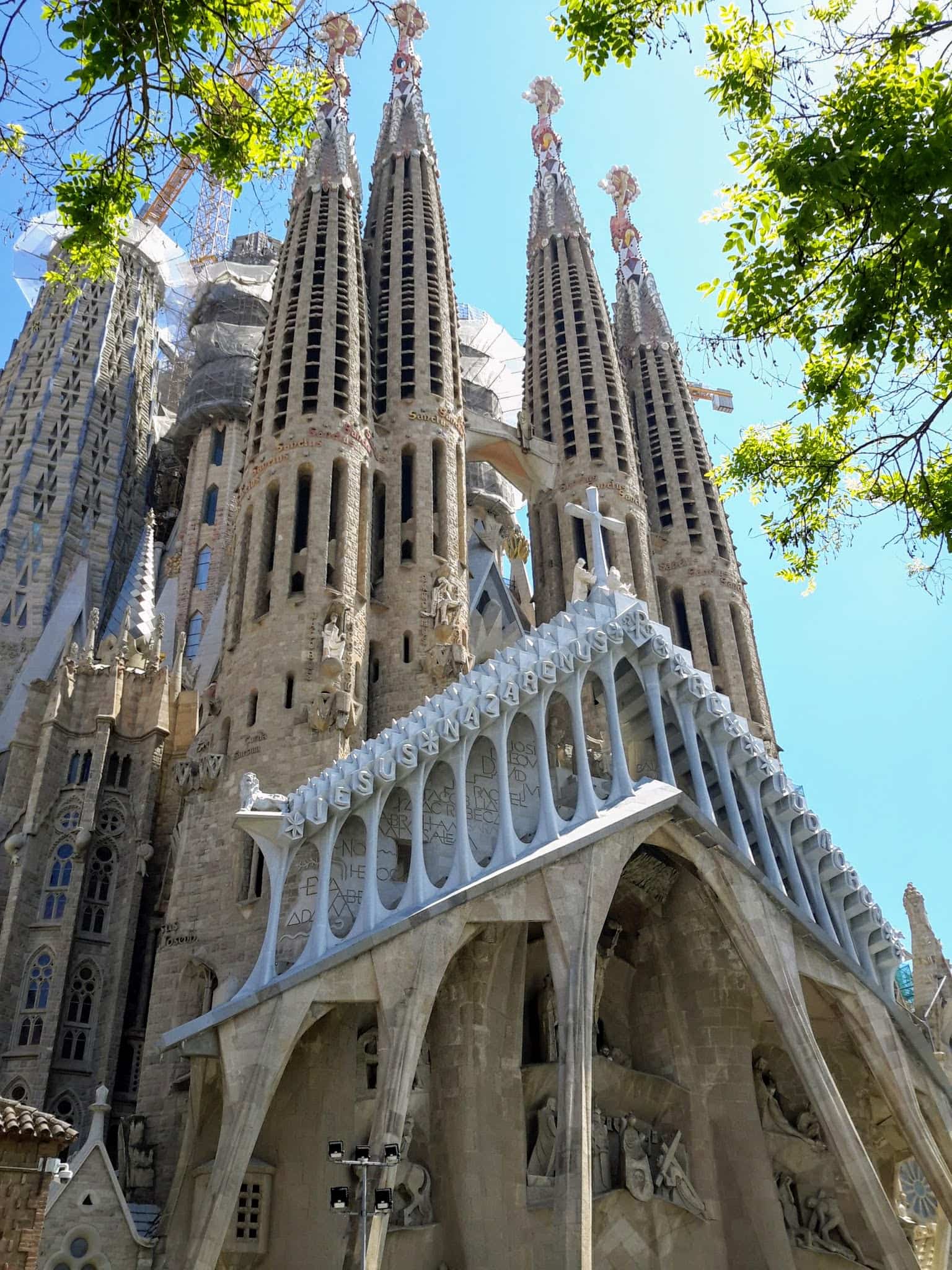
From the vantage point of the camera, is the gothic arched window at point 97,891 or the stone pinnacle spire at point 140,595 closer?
the gothic arched window at point 97,891

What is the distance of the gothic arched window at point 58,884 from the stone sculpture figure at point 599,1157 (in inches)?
480

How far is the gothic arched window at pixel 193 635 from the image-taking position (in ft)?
114

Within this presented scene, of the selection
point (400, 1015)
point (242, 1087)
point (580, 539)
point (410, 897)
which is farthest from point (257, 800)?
point (580, 539)

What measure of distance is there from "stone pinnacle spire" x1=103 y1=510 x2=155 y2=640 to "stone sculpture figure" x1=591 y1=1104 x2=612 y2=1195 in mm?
17911

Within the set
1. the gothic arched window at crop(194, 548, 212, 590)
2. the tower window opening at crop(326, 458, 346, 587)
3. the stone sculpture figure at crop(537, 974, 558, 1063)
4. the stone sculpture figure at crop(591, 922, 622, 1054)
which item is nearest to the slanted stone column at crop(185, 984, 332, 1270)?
the stone sculpture figure at crop(537, 974, 558, 1063)

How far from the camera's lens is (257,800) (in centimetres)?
1864

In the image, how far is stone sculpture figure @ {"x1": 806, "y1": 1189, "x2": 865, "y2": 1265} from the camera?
19.7m

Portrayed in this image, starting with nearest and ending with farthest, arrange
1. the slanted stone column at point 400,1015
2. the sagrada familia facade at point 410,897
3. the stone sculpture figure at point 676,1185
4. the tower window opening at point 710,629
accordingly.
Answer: the slanted stone column at point 400,1015
the sagrada familia facade at point 410,897
the stone sculpture figure at point 676,1185
the tower window opening at point 710,629

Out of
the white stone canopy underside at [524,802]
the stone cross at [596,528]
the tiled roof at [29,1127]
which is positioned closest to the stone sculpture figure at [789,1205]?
the white stone canopy underside at [524,802]

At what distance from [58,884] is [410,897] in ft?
36.6

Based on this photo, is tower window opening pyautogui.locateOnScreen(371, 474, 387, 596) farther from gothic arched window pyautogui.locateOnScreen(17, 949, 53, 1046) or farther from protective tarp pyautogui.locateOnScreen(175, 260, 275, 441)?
gothic arched window pyautogui.locateOnScreen(17, 949, 53, 1046)

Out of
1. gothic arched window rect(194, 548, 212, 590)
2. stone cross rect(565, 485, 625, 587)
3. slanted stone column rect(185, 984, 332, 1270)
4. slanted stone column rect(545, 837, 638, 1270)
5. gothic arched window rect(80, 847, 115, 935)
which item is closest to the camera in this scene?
slanted stone column rect(185, 984, 332, 1270)

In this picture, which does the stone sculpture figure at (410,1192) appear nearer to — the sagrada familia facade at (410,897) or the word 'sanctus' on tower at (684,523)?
the sagrada familia facade at (410,897)

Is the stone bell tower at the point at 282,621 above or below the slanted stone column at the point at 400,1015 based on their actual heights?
above
